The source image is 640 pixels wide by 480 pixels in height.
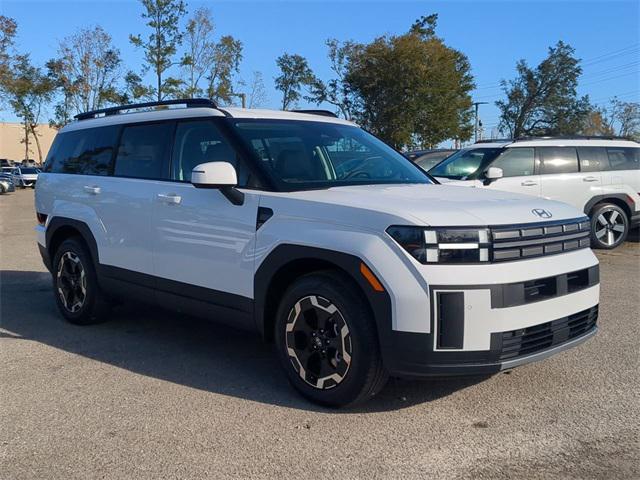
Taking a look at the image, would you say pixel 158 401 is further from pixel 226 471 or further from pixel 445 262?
pixel 445 262

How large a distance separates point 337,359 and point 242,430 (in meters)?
0.68

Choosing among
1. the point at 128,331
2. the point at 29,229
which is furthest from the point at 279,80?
the point at 128,331

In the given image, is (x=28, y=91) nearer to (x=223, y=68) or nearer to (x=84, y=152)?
(x=223, y=68)

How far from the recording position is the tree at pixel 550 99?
161ft

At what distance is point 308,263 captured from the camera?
383 cm

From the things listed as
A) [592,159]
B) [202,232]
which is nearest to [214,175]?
[202,232]

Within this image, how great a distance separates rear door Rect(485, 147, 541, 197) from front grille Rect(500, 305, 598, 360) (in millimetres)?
6408

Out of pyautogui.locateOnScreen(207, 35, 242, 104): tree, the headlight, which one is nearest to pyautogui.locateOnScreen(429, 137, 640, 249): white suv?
the headlight

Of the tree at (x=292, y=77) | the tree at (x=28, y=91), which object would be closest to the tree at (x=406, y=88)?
the tree at (x=292, y=77)

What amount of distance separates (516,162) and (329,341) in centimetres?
744

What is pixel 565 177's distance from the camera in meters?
10.3

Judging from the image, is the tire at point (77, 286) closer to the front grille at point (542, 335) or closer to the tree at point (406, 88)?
the front grille at point (542, 335)

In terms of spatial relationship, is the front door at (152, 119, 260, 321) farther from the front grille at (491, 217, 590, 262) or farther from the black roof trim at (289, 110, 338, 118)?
the front grille at (491, 217, 590, 262)

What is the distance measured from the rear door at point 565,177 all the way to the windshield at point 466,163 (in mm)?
909
